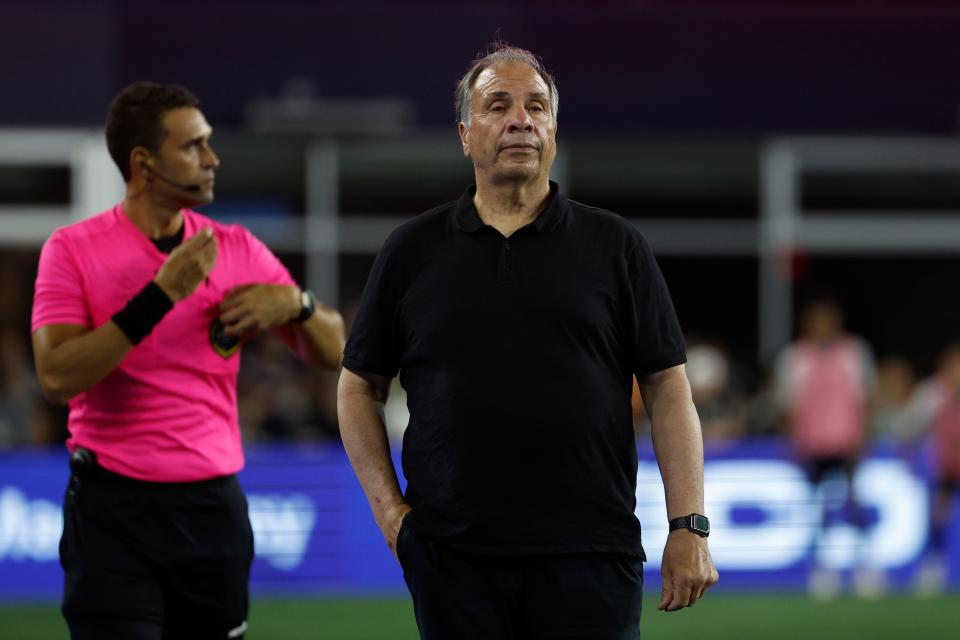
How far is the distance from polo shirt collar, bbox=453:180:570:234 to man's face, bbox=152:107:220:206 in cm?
122

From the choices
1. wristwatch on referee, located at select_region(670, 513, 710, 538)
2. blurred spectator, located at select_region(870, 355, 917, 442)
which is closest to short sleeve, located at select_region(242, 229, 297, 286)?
wristwatch on referee, located at select_region(670, 513, 710, 538)

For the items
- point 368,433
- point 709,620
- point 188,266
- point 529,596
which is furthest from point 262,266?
point 709,620

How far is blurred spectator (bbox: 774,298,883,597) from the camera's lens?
1191 centimetres

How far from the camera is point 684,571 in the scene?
3.90m

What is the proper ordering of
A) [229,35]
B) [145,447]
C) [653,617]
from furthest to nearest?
[229,35]
[653,617]
[145,447]

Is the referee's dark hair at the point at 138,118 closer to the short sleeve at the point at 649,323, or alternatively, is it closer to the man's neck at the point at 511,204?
the man's neck at the point at 511,204

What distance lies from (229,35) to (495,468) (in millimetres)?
13086

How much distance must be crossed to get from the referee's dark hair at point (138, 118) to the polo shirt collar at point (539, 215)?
134cm

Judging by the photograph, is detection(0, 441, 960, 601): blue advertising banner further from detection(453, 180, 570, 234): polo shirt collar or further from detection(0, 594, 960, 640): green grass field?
detection(453, 180, 570, 234): polo shirt collar

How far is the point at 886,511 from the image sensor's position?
12.3m

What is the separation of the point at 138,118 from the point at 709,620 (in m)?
6.43

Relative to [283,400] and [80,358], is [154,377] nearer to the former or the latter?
[80,358]

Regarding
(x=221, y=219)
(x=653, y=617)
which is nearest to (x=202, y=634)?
(x=653, y=617)

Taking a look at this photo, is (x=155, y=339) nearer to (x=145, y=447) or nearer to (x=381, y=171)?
(x=145, y=447)
